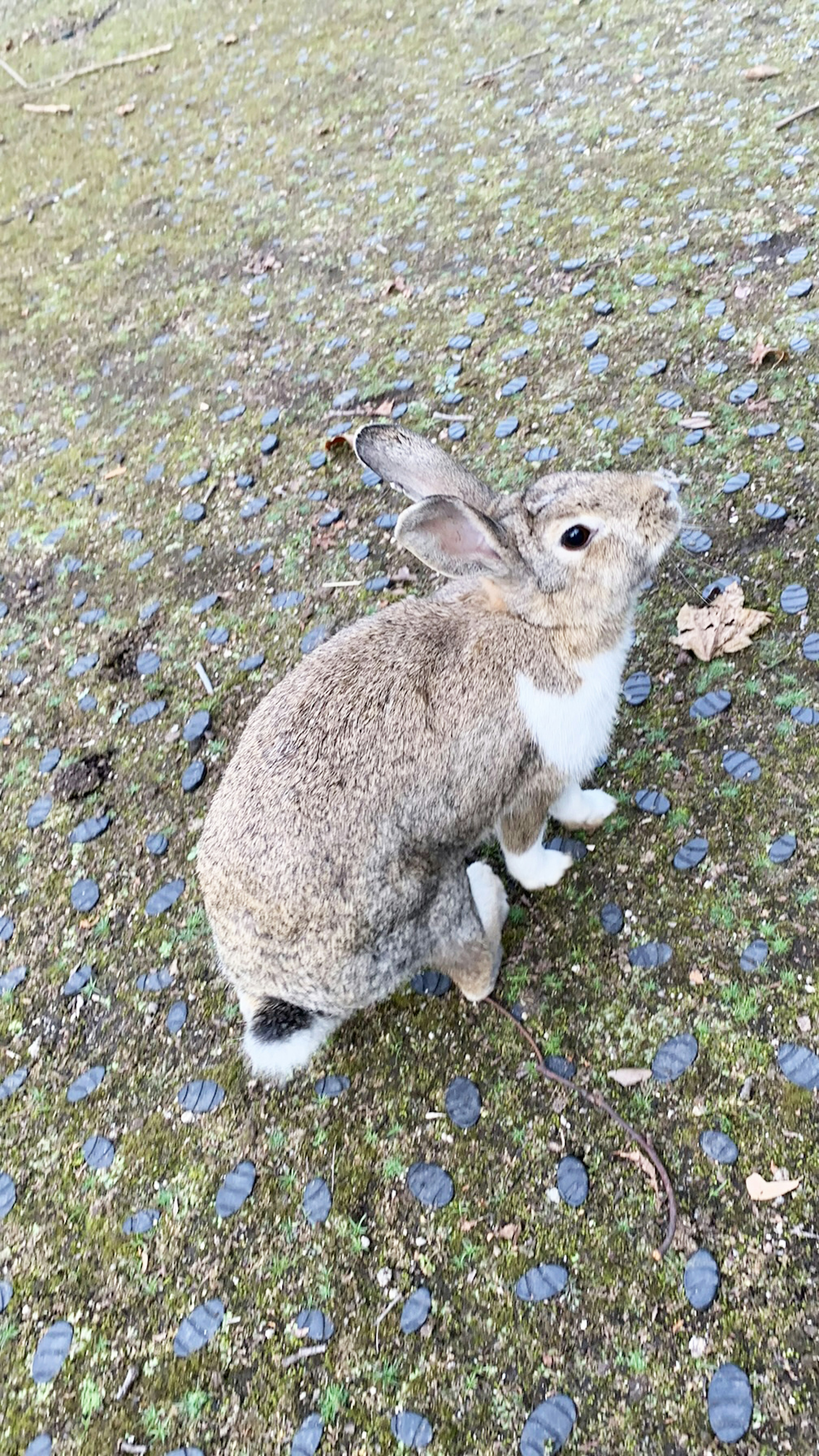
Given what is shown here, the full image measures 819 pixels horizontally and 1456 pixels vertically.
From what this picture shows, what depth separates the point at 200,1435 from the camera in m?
2.98

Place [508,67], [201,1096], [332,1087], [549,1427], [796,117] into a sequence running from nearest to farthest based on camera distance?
[549,1427]
[332,1087]
[201,1096]
[796,117]
[508,67]

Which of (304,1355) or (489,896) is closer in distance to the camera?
(304,1355)

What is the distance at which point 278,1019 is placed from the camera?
3375 millimetres

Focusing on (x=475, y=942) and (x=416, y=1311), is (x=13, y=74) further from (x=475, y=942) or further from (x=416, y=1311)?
(x=416, y=1311)

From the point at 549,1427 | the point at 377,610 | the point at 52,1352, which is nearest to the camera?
the point at 549,1427

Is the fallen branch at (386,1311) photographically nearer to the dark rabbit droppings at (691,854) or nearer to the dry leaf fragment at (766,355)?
the dark rabbit droppings at (691,854)

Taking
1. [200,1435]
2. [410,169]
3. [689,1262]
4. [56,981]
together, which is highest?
[410,169]

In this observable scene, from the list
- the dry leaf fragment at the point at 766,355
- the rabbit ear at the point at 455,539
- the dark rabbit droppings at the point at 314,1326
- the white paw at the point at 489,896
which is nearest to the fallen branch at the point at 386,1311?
the dark rabbit droppings at the point at 314,1326

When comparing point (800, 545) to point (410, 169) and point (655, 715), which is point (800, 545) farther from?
point (410, 169)

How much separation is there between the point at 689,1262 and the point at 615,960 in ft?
3.38

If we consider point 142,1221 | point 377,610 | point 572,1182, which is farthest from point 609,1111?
point 377,610

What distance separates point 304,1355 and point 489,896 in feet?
5.47

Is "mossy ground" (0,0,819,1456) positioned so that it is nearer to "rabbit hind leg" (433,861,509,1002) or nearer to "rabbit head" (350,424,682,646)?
"rabbit hind leg" (433,861,509,1002)

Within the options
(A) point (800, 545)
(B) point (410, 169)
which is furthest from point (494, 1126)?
(B) point (410, 169)
